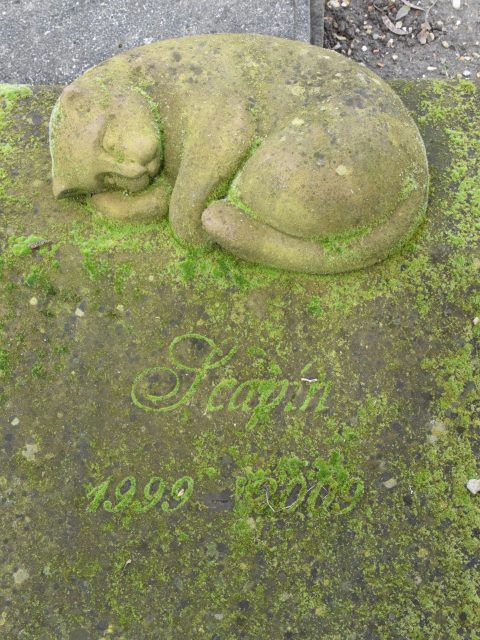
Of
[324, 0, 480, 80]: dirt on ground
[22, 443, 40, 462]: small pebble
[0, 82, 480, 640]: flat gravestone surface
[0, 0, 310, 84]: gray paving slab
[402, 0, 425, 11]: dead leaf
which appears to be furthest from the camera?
[402, 0, 425, 11]: dead leaf

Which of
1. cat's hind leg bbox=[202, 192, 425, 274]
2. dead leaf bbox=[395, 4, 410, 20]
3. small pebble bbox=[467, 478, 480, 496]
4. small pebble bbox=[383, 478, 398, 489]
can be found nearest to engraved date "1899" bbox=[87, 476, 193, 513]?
small pebble bbox=[383, 478, 398, 489]

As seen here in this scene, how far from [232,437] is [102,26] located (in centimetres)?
235

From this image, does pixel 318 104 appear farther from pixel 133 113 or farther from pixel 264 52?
pixel 133 113

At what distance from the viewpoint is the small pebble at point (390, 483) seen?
200 cm

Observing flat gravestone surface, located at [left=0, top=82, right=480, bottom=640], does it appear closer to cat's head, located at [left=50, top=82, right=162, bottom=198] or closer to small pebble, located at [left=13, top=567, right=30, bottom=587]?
small pebble, located at [left=13, top=567, right=30, bottom=587]

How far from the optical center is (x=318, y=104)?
2.05 meters

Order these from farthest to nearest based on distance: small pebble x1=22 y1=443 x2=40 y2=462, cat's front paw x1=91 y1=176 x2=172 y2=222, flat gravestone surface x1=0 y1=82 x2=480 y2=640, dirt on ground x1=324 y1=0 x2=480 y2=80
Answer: dirt on ground x1=324 y1=0 x2=480 y2=80, cat's front paw x1=91 y1=176 x2=172 y2=222, small pebble x1=22 y1=443 x2=40 y2=462, flat gravestone surface x1=0 y1=82 x2=480 y2=640

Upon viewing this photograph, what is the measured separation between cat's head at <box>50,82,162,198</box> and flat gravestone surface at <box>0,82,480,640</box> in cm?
25

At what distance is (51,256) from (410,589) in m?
1.70

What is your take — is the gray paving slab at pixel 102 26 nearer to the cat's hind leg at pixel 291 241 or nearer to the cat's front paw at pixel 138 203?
the cat's front paw at pixel 138 203

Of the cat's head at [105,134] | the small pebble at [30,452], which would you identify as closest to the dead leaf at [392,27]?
the cat's head at [105,134]

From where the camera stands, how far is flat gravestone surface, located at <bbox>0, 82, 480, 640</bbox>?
195cm

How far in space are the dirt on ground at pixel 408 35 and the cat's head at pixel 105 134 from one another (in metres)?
2.30

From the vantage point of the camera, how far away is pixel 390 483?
2.01 m
